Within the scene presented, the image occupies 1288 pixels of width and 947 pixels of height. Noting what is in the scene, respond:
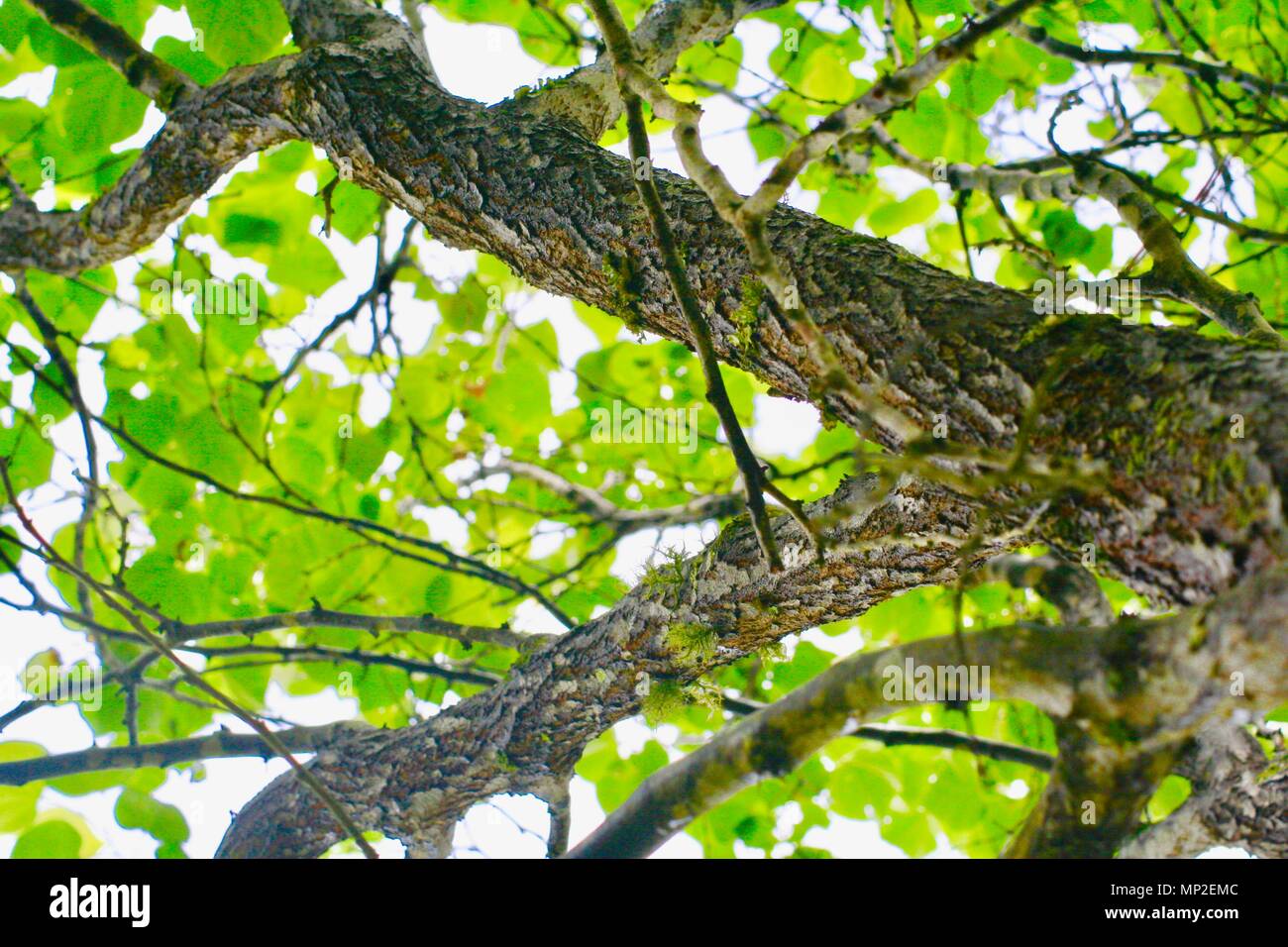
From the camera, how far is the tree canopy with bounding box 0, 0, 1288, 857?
1.03 metres

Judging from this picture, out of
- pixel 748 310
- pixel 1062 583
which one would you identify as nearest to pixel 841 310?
pixel 748 310

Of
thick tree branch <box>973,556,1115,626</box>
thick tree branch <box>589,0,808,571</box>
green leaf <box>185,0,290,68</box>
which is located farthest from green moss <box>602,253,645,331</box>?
green leaf <box>185,0,290,68</box>

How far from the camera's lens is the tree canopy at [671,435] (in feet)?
3.38

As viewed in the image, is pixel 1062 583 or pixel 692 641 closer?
pixel 692 641

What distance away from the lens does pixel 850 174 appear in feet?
11.8

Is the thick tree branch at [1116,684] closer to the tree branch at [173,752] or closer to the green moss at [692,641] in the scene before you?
the green moss at [692,641]

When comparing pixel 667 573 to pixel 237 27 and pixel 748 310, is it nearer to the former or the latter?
pixel 748 310

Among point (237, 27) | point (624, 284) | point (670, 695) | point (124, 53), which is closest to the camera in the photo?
point (624, 284)

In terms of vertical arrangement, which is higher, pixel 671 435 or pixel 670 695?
pixel 671 435

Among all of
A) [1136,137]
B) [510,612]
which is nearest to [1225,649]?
[1136,137]

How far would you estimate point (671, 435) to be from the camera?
12.4 feet

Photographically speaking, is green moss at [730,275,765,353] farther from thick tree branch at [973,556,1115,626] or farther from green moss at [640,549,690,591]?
thick tree branch at [973,556,1115,626]

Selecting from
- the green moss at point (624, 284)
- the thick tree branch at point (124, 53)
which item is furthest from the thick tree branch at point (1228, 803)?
the thick tree branch at point (124, 53)
